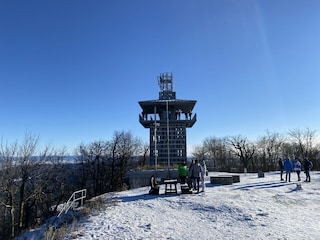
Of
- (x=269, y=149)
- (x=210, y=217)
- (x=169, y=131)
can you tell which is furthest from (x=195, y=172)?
(x=269, y=149)

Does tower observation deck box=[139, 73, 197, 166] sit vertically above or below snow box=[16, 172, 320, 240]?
above

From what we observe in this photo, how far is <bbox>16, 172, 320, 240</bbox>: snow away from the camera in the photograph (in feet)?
29.7

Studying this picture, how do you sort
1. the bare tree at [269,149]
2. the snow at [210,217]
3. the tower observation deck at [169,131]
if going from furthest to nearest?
1. the bare tree at [269,149]
2. the tower observation deck at [169,131]
3. the snow at [210,217]

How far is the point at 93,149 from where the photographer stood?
162ft

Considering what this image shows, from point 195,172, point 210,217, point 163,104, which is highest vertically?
point 163,104

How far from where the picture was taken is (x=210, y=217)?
430 inches

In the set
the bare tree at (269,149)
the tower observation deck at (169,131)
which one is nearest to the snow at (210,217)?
the tower observation deck at (169,131)

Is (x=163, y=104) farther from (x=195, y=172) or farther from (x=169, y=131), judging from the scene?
(x=195, y=172)

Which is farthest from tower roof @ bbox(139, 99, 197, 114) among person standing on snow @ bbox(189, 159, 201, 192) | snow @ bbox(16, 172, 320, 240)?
snow @ bbox(16, 172, 320, 240)

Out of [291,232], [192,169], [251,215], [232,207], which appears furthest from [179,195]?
[291,232]

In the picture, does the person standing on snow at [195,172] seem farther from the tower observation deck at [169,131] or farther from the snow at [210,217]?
the tower observation deck at [169,131]

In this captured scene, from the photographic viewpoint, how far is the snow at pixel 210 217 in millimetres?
9055

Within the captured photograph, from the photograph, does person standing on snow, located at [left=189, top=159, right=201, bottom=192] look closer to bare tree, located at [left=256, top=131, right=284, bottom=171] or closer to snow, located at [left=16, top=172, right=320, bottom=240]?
snow, located at [left=16, top=172, right=320, bottom=240]

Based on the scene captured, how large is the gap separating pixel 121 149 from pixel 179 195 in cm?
3649
